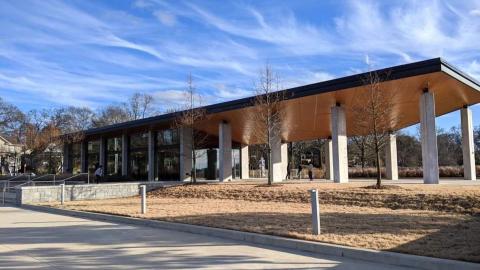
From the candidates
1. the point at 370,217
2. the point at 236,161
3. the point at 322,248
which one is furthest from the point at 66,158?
the point at 322,248

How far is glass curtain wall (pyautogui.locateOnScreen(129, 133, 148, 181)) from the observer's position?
44.1 metres

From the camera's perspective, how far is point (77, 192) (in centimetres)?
2720

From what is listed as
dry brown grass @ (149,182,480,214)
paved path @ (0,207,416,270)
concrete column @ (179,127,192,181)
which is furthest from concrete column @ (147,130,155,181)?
paved path @ (0,207,416,270)

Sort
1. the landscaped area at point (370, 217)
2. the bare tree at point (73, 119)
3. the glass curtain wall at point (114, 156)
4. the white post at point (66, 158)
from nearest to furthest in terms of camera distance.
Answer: the landscaped area at point (370, 217) < the glass curtain wall at point (114, 156) < the white post at point (66, 158) < the bare tree at point (73, 119)

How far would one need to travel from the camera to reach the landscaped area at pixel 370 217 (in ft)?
32.6

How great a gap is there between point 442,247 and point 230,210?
30.3 feet

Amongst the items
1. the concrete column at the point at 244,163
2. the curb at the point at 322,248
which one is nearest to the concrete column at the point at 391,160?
the concrete column at the point at 244,163

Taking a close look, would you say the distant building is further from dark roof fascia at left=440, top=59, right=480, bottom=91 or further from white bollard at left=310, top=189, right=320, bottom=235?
white bollard at left=310, top=189, right=320, bottom=235

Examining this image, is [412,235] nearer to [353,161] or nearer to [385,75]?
[385,75]

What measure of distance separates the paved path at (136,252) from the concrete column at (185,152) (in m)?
25.1

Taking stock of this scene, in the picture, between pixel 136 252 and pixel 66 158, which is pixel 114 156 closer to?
pixel 66 158

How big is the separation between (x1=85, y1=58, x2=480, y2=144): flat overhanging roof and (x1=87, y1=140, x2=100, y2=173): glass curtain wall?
1062cm

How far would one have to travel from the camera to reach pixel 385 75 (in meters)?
22.5

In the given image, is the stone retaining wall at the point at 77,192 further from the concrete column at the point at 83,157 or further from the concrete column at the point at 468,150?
the concrete column at the point at 83,157
